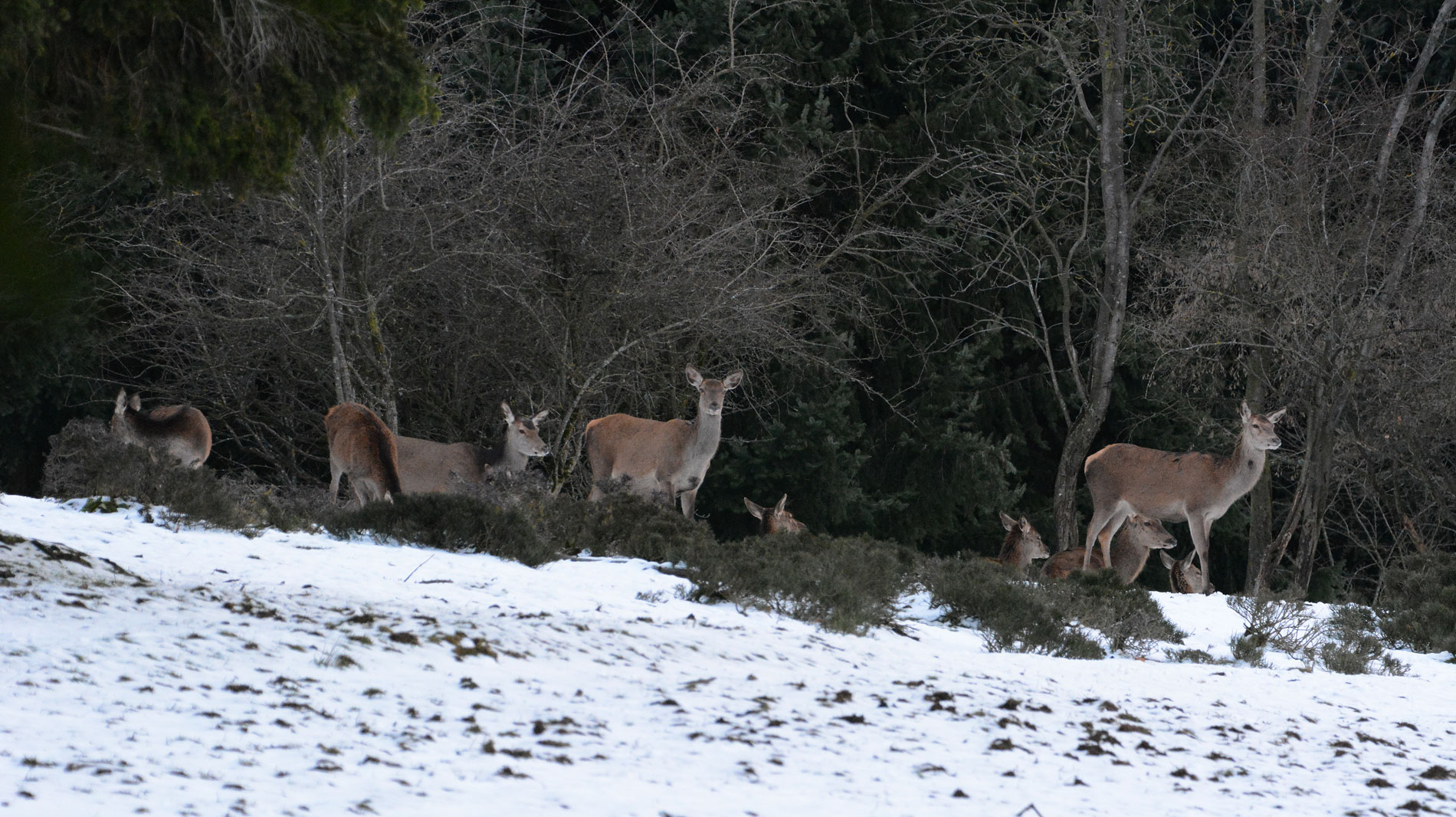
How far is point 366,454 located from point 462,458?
1816mm

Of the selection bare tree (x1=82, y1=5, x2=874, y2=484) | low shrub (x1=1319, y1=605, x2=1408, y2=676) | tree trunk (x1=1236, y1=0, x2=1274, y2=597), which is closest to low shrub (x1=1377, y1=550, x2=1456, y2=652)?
low shrub (x1=1319, y1=605, x2=1408, y2=676)

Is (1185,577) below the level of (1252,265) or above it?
below

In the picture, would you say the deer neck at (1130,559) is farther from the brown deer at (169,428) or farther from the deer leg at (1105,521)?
the brown deer at (169,428)

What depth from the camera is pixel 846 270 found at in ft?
79.9

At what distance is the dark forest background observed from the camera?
19016 mm

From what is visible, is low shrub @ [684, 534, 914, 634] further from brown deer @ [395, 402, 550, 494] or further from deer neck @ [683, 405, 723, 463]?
deer neck @ [683, 405, 723, 463]

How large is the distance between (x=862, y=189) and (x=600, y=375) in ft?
22.6

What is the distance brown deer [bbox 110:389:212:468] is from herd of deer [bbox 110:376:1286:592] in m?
0.01

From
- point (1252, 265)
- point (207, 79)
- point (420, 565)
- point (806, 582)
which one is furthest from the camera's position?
point (1252, 265)

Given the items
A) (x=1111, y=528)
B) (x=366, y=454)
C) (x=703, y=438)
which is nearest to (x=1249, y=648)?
(x=703, y=438)

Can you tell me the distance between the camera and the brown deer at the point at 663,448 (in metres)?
17.2

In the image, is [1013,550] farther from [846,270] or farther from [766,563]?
[846,270]

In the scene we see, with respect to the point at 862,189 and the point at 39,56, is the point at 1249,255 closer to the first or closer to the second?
the point at 862,189

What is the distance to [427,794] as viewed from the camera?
4.81 meters
